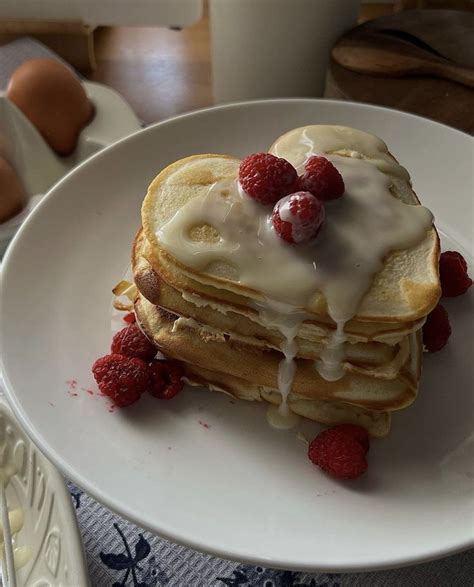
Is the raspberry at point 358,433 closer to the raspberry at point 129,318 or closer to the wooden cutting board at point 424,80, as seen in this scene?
the raspberry at point 129,318

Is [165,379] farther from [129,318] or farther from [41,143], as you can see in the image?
[41,143]

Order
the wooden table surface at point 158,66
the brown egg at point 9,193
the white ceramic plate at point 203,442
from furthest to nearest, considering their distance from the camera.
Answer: the wooden table surface at point 158,66
the brown egg at point 9,193
the white ceramic plate at point 203,442

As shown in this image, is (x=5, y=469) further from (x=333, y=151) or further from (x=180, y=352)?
(x=333, y=151)

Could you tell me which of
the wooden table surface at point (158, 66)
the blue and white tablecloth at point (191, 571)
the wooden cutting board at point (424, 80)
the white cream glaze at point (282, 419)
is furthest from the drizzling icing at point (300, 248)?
the wooden table surface at point (158, 66)

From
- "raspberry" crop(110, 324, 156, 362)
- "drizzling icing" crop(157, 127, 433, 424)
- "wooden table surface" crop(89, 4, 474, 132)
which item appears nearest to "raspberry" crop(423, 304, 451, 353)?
"drizzling icing" crop(157, 127, 433, 424)

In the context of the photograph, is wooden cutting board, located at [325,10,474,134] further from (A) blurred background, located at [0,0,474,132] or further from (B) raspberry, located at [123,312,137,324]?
(B) raspberry, located at [123,312,137,324]

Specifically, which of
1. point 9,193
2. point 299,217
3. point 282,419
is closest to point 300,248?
point 299,217
